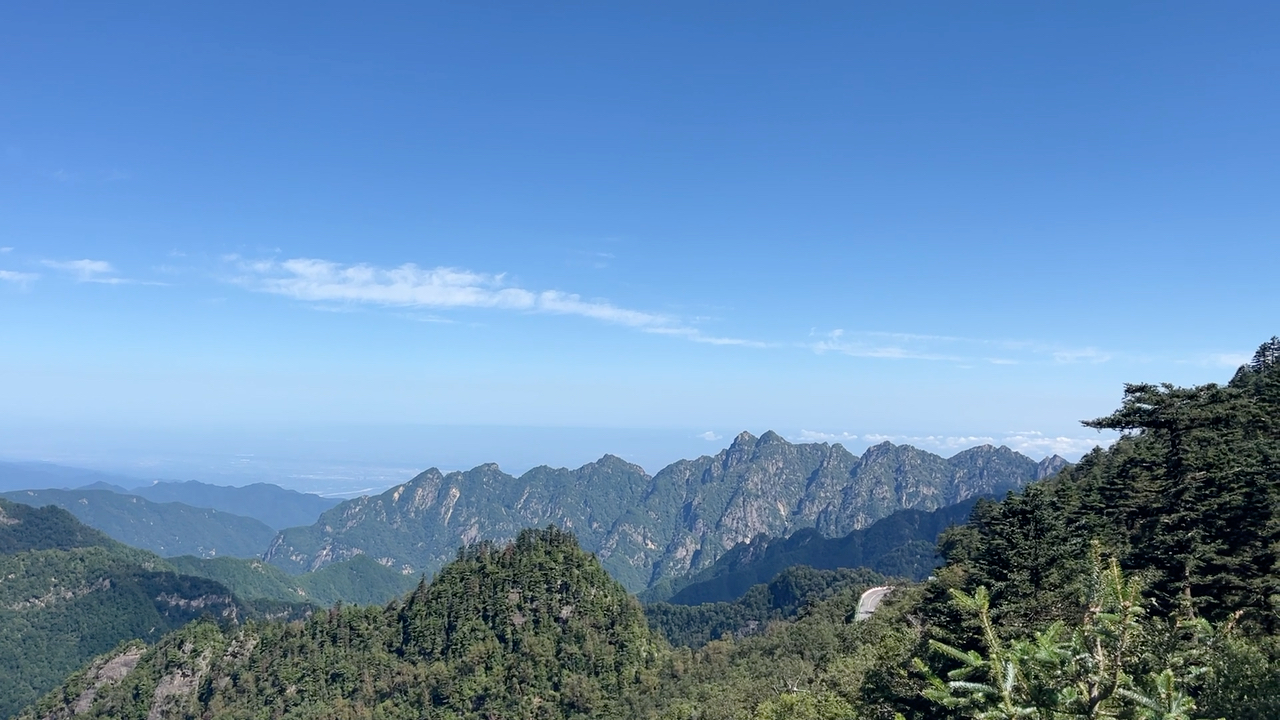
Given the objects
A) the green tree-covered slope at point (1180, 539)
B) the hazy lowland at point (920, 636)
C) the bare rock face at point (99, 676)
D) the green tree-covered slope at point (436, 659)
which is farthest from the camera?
the bare rock face at point (99, 676)

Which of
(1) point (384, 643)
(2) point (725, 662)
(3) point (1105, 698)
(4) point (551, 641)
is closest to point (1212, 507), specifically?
(3) point (1105, 698)

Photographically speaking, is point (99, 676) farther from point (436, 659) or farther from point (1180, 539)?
point (1180, 539)

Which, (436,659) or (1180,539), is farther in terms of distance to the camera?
(436,659)

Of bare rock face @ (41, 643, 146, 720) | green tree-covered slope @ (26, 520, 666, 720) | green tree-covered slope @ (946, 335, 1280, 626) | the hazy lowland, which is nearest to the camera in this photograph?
the hazy lowland

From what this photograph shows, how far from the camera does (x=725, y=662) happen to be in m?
106

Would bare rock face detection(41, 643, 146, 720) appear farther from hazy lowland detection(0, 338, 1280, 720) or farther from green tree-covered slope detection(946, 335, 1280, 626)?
green tree-covered slope detection(946, 335, 1280, 626)

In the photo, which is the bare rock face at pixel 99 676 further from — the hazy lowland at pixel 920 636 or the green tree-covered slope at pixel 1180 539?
the green tree-covered slope at pixel 1180 539

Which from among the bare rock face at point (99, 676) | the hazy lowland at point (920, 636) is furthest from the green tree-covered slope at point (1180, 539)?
the bare rock face at point (99, 676)

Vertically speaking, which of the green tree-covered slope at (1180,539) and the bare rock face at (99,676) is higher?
the green tree-covered slope at (1180,539)

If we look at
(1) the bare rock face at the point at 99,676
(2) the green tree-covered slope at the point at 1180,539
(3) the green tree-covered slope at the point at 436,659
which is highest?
(2) the green tree-covered slope at the point at 1180,539

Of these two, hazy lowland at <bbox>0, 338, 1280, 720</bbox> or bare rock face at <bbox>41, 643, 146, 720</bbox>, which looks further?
bare rock face at <bbox>41, 643, 146, 720</bbox>

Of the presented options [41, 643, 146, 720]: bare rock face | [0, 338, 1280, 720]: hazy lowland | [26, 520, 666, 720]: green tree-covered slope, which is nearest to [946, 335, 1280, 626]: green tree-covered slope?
[0, 338, 1280, 720]: hazy lowland

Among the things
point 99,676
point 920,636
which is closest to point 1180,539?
point 920,636

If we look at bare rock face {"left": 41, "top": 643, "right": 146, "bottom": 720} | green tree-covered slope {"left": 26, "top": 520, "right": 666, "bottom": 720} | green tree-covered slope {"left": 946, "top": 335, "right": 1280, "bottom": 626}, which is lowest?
bare rock face {"left": 41, "top": 643, "right": 146, "bottom": 720}
